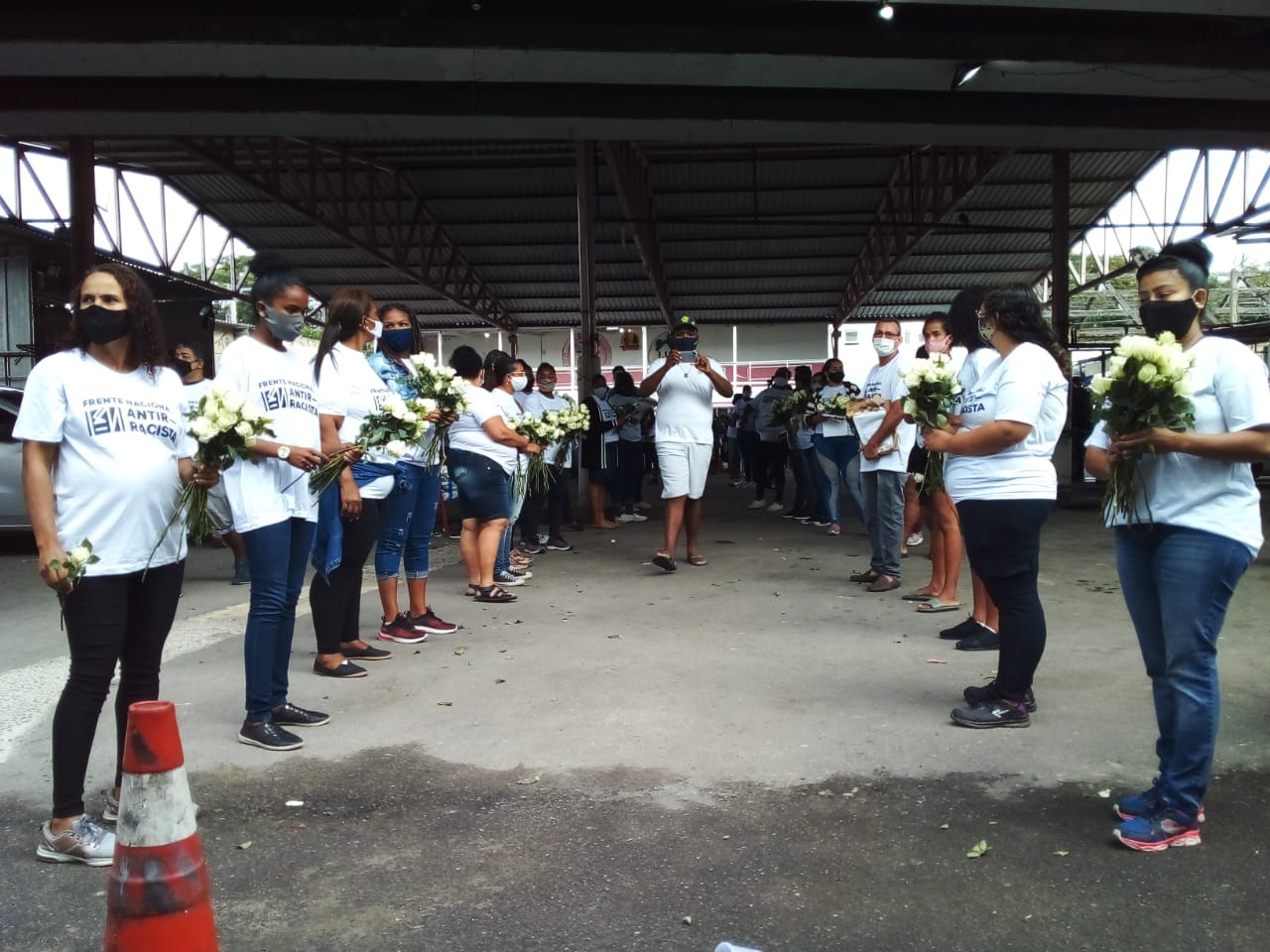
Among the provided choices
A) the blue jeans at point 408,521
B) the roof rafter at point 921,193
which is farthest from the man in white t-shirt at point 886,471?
the roof rafter at point 921,193

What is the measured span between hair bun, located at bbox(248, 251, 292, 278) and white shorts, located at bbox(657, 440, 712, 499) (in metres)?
4.54

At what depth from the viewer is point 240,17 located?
8922 mm

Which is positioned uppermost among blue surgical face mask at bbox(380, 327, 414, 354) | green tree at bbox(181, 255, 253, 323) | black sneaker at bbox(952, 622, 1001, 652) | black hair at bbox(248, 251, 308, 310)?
green tree at bbox(181, 255, 253, 323)

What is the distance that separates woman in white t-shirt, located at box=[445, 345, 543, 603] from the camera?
7.11 m

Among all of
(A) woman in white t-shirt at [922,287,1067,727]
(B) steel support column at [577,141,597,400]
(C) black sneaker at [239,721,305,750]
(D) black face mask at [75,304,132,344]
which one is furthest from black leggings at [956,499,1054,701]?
(B) steel support column at [577,141,597,400]

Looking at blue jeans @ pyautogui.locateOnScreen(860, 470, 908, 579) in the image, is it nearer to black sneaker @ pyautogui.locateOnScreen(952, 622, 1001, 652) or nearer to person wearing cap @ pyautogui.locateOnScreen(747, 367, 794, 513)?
black sneaker @ pyautogui.locateOnScreen(952, 622, 1001, 652)

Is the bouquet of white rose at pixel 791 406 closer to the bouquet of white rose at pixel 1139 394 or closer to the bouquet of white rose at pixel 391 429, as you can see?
the bouquet of white rose at pixel 391 429

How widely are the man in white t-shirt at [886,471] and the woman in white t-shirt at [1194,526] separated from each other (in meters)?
3.91

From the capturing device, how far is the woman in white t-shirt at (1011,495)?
4418 millimetres

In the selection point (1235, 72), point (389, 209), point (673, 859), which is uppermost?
point (389, 209)

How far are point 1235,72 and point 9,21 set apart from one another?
11036 mm

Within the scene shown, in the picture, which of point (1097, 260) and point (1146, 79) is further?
point (1097, 260)

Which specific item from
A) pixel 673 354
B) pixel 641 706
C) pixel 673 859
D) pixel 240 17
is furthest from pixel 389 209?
pixel 673 859

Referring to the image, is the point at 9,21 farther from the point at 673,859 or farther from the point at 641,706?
the point at 673,859
